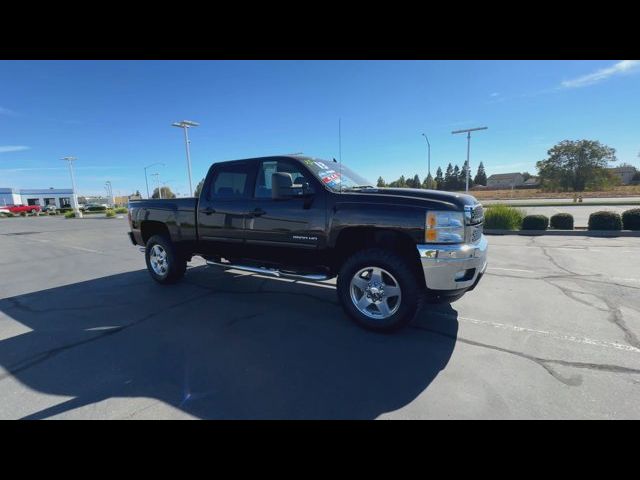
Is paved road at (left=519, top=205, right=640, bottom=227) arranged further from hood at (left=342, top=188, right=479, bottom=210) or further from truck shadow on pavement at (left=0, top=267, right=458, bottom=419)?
truck shadow on pavement at (left=0, top=267, right=458, bottom=419)

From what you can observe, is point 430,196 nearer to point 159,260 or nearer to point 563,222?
point 159,260

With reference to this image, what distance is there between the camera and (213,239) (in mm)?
5078

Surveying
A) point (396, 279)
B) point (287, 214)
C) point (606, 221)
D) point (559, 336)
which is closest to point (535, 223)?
point (606, 221)

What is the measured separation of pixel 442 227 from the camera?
326cm

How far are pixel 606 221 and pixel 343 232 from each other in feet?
39.8

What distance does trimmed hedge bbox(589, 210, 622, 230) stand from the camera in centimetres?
1096

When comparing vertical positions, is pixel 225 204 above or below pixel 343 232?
above

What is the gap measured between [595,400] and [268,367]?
259cm

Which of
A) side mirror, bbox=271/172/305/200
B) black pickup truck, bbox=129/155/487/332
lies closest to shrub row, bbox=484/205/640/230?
black pickup truck, bbox=129/155/487/332

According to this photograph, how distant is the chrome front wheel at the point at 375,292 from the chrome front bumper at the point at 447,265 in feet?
1.31

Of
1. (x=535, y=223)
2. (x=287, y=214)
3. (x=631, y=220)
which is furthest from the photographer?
(x=535, y=223)

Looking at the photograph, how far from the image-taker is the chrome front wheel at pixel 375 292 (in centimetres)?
356
